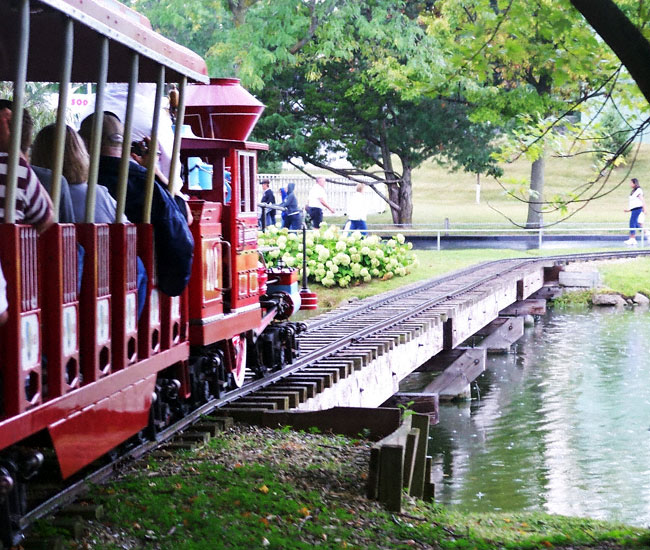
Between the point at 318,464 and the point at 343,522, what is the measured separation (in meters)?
1.11

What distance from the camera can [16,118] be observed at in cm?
458

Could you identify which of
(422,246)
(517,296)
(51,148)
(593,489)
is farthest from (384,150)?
(51,148)

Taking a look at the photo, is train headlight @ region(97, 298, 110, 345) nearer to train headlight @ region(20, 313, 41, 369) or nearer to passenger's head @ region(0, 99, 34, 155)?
train headlight @ region(20, 313, 41, 369)

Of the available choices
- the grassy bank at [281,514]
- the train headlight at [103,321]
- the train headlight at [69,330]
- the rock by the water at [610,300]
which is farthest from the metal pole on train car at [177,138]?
the rock by the water at [610,300]

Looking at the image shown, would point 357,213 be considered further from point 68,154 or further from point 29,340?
point 29,340

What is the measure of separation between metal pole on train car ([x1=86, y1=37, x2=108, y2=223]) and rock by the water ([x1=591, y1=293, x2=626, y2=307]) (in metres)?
22.0

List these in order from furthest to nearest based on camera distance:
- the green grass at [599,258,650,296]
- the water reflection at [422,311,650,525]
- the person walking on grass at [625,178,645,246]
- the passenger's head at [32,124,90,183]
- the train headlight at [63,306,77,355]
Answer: the person walking on grass at [625,178,645,246], the green grass at [599,258,650,296], the water reflection at [422,311,650,525], the passenger's head at [32,124,90,183], the train headlight at [63,306,77,355]

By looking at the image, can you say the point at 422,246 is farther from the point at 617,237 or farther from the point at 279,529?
the point at 279,529

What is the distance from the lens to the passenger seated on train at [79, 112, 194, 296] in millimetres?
6617

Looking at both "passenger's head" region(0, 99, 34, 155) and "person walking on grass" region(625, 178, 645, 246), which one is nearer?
"passenger's head" region(0, 99, 34, 155)

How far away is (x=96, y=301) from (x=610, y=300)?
21972mm

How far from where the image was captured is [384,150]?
36844 mm

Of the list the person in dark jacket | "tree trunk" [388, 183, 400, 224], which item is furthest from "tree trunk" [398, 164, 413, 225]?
the person in dark jacket

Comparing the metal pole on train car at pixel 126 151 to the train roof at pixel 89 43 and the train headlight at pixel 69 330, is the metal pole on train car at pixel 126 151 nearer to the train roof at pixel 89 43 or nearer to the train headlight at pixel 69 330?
the train roof at pixel 89 43
